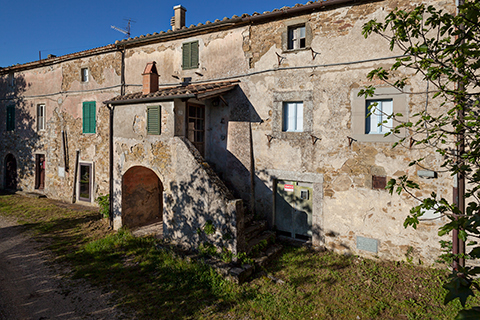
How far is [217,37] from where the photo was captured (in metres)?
9.30

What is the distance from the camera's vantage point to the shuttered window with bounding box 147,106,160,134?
Answer: 798cm

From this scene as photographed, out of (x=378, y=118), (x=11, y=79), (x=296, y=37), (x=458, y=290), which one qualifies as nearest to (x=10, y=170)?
(x=11, y=79)

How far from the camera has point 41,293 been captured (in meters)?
5.86

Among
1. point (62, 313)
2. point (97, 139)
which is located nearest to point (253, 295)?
point (62, 313)

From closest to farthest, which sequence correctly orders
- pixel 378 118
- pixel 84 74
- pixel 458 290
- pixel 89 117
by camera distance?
pixel 458 290
pixel 378 118
pixel 89 117
pixel 84 74

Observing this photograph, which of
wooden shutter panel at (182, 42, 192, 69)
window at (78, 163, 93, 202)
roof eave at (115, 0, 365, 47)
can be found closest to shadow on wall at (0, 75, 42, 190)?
window at (78, 163, 93, 202)

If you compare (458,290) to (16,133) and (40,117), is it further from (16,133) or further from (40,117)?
(16,133)

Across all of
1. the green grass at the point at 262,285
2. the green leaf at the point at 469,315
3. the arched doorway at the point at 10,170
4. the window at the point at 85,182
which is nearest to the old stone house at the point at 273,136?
the green grass at the point at 262,285

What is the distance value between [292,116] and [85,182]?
9.69 meters

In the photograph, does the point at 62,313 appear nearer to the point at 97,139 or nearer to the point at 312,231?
the point at 312,231

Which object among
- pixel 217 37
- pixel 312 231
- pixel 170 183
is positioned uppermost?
pixel 217 37

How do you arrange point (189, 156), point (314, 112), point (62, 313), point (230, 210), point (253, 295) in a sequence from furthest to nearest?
point (314, 112) → point (189, 156) → point (230, 210) → point (253, 295) → point (62, 313)

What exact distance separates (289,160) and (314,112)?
1535 millimetres

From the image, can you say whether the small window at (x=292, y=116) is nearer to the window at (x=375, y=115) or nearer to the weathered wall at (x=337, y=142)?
the weathered wall at (x=337, y=142)
